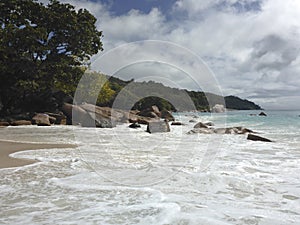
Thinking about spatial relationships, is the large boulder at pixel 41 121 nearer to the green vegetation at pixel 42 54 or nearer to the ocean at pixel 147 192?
the green vegetation at pixel 42 54

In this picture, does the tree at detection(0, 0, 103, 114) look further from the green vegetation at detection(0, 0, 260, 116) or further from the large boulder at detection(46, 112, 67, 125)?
the large boulder at detection(46, 112, 67, 125)

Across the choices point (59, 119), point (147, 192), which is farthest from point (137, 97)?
point (147, 192)

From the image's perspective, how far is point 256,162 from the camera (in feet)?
18.5

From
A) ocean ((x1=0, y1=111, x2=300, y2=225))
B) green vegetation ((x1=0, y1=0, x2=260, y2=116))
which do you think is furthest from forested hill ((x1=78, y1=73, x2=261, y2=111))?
ocean ((x1=0, y1=111, x2=300, y2=225))

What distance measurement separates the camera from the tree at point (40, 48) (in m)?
16.0

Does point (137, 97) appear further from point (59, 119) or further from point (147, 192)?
point (147, 192)

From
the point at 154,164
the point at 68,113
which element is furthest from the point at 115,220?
the point at 68,113

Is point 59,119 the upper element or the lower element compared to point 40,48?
lower

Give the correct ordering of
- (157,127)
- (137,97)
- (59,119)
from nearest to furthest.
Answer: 1. (157,127)
2. (59,119)
3. (137,97)

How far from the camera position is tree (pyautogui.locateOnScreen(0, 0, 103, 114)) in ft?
52.3

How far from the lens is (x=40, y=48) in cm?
1616

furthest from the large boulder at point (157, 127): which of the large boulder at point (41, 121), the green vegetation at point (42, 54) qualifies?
the large boulder at point (41, 121)

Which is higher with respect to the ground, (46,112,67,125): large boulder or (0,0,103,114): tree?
(0,0,103,114): tree

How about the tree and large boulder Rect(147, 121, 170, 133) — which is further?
the tree
